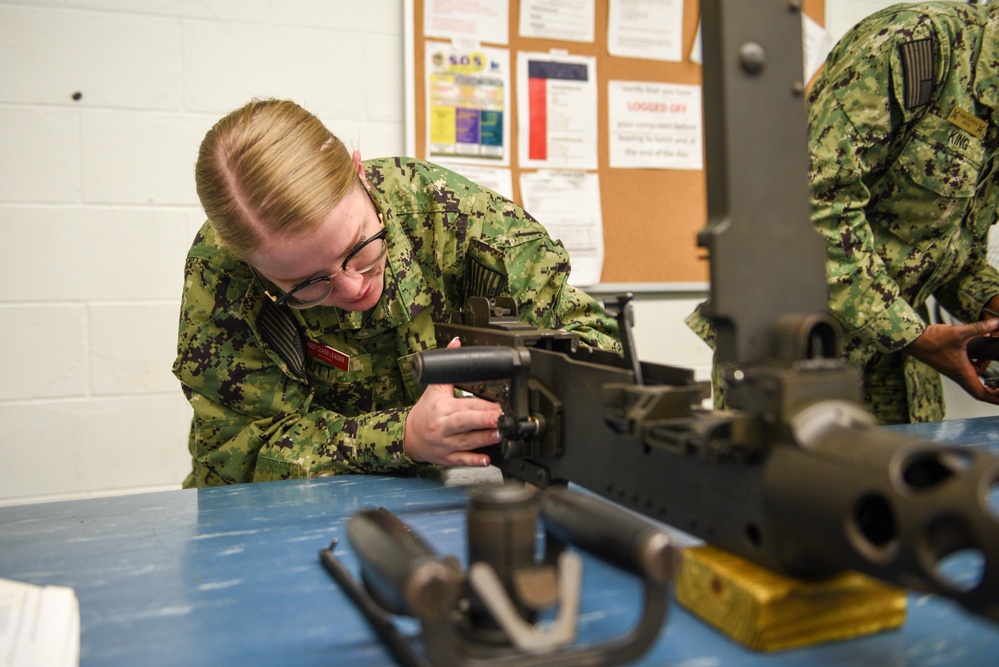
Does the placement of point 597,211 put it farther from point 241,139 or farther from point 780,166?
point 780,166

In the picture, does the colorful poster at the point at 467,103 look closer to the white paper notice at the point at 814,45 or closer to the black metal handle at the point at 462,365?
the white paper notice at the point at 814,45

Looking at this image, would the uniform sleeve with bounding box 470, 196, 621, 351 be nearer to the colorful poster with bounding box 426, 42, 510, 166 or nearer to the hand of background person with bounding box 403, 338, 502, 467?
the hand of background person with bounding box 403, 338, 502, 467

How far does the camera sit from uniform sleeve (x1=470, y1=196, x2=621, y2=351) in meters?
1.47

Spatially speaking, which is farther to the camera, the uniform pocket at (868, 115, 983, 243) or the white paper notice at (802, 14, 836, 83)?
the white paper notice at (802, 14, 836, 83)

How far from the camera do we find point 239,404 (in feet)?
4.61

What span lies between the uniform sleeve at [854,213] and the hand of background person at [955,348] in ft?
0.12

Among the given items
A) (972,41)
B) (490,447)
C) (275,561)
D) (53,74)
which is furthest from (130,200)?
(972,41)

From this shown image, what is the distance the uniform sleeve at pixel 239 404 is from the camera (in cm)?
133

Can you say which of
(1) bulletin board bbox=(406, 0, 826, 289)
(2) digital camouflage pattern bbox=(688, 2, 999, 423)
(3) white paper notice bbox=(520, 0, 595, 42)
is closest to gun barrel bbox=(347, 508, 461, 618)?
(2) digital camouflage pattern bbox=(688, 2, 999, 423)

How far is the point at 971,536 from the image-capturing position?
1.51ft

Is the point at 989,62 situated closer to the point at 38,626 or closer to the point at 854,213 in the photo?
the point at 854,213

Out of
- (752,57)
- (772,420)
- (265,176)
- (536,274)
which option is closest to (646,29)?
(536,274)

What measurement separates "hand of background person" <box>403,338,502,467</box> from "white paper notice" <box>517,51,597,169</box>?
1.36 metres

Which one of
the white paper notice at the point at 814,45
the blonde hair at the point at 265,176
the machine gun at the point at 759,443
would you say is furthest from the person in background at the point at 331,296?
the white paper notice at the point at 814,45
